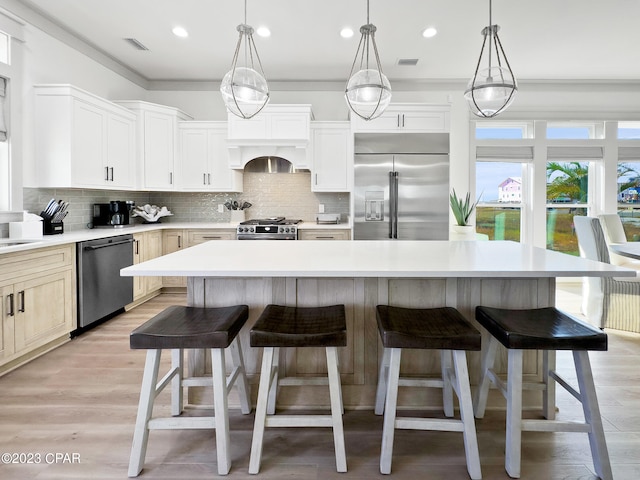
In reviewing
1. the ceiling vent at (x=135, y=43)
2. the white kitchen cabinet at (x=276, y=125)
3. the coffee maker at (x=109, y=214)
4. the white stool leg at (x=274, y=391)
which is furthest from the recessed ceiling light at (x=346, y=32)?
the white stool leg at (x=274, y=391)

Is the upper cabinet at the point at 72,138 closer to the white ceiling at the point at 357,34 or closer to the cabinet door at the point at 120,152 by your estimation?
the cabinet door at the point at 120,152

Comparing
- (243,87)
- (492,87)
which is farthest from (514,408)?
(243,87)

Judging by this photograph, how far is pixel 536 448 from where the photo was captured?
1.90 meters

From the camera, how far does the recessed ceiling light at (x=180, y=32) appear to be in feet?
13.2

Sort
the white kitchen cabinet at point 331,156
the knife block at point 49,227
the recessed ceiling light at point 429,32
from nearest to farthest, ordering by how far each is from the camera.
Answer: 1. the knife block at point 49,227
2. the recessed ceiling light at point 429,32
3. the white kitchen cabinet at point 331,156

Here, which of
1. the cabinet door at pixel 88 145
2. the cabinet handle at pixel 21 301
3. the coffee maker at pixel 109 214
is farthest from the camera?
the coffee maker at pixel 109 214

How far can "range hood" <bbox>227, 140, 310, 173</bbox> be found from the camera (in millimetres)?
5215

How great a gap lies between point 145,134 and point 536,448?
4802mm

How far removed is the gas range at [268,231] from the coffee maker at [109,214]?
130 centimetres

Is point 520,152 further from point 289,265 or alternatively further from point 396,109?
point 289,265

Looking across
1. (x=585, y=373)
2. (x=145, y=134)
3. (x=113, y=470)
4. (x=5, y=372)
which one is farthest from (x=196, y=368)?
(x=145, y=134)

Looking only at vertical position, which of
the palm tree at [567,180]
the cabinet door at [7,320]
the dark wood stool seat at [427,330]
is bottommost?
the cabinet door at [7,320]

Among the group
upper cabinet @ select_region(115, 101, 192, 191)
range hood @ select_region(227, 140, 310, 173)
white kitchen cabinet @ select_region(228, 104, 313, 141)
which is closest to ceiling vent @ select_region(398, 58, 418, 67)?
white kitchen cabinet @ select_region(228, 104, 313, 141)

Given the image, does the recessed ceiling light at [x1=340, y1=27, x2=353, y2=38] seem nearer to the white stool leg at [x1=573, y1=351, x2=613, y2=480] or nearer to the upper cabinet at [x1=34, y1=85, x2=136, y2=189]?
the upper cabinet at [x1=34, y1=85, x2=136, y2=189]
